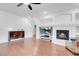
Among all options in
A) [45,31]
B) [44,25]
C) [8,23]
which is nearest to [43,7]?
[8,23]

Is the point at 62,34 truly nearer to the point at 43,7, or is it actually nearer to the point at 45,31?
the point at 43,7

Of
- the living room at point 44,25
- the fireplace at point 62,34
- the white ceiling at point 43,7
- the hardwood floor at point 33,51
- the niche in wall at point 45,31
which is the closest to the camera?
the hardwood floor at point 33,51

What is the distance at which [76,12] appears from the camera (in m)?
7.39

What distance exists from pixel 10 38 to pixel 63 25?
4.58 metres

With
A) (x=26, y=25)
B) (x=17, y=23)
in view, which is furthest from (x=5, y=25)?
(x=26, y=25)

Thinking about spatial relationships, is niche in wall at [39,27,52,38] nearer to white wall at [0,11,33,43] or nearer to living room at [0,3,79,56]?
living room at [0,3,79,56]

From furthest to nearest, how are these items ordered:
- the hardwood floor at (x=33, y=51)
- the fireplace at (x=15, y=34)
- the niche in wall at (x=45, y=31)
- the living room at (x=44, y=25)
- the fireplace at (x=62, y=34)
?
→ the niche in wall at (x=45, y=31) → the fireplace at (x=15, y=34) → the fireplace at (x=62, y=34) → the living room at (x=44, y=25) → the hardwood floor at (x=33, y=51)

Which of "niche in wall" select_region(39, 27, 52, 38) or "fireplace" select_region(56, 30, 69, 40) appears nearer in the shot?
"fireplace" select_region(56, 30, 69, 40)

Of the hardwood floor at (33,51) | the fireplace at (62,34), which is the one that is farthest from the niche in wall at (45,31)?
the hardwood floor at (33,51)

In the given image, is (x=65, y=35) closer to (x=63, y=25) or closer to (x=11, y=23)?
(x=63, y=25)

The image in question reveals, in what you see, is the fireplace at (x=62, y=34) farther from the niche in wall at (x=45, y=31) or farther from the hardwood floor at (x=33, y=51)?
the niche in wall at (x=45, y=31)

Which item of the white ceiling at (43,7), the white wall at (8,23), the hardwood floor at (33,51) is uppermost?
the white ceiling at (43,7)

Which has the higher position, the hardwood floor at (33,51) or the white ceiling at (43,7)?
the white ceiling at (43,7)

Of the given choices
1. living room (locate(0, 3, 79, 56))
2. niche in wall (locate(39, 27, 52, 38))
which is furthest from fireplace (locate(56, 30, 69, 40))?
niche in wall (locate(39, 27, 52, 38))
